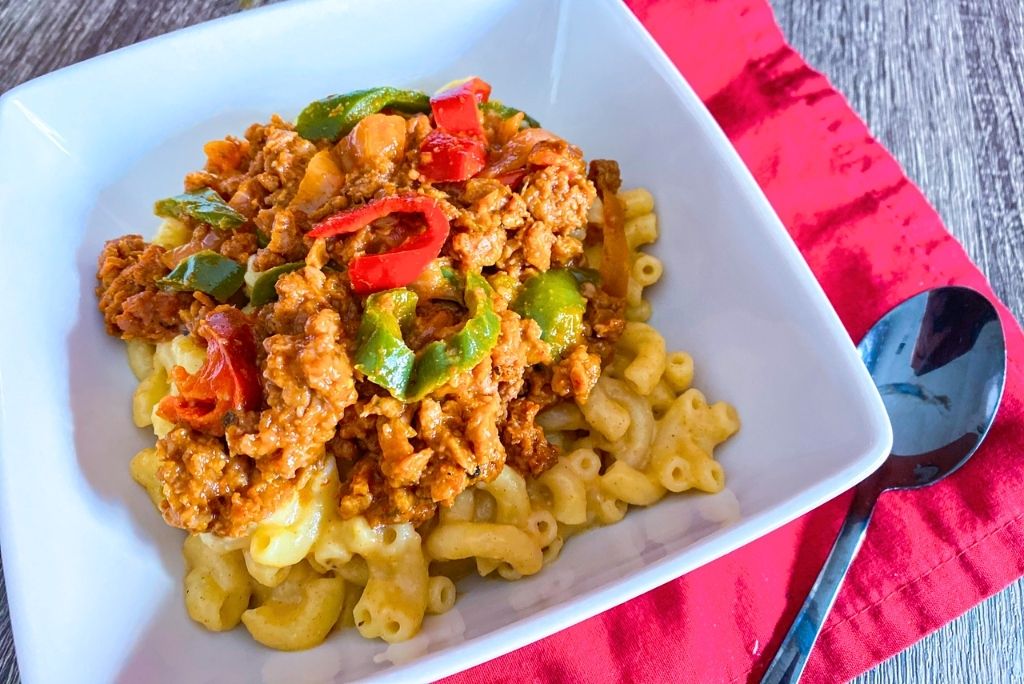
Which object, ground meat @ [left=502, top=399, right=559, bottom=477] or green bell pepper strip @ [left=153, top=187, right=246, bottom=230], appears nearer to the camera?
ground meat @ [left=502, top=399, right=559, bottom=477]

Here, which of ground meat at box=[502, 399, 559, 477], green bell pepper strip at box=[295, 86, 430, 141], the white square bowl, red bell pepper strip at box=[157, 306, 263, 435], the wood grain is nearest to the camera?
the white square bowl

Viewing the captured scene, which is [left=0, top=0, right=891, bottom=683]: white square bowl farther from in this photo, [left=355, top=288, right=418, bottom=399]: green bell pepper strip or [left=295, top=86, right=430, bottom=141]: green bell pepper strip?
[left=355, top=288, right=418, bottom=399]: green bell pepper strip

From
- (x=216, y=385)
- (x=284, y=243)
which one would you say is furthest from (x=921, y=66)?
(x=216, y=385)

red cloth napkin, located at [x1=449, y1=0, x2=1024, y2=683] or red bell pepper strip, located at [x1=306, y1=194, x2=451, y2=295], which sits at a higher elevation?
red bell pepper strip, located at [x1=306, y1=194, x2=451, y2=295]

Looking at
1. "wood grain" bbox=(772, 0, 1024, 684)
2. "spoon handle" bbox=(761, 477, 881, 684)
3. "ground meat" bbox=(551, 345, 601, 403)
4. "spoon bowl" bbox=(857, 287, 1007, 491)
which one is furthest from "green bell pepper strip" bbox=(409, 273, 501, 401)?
"wood grain" bbox=(772, 0, 1024, 684)

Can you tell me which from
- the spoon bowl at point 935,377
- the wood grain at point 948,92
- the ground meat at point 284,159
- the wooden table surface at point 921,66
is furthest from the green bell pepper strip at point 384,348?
the wood grain at point 948,92

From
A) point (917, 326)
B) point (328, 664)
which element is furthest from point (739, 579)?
point (328, 664)
